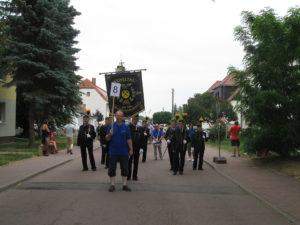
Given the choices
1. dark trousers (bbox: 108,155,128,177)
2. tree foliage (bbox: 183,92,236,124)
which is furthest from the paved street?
tree foliage (bbox: 183,92,236,124)

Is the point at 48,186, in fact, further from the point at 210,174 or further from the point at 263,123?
the point at 263,123

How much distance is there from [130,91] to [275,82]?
686cm

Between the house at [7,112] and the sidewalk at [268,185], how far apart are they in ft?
57.5

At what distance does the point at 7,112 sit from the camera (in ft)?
123

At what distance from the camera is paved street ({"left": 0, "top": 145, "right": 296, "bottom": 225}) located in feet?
32.9

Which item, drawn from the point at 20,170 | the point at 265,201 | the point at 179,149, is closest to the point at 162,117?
the point at 179,149

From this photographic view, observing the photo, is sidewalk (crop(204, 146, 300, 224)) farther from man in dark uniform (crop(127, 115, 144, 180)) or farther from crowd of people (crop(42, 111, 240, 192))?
man in dark uniform (crop(127, 115, 144, 180))

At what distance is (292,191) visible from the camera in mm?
14445

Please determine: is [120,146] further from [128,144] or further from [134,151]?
[134,151]

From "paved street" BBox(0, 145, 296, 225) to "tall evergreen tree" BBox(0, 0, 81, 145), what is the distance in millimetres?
15810

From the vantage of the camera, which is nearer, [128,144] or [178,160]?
[128,144]

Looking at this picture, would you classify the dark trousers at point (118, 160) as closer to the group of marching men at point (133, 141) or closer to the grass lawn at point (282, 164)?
the group of marching men at point (133, 141)

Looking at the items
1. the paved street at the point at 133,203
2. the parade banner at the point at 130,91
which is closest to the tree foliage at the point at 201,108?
the parade banner at the point at 130,91

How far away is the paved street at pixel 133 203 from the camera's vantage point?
1003 centimetres
